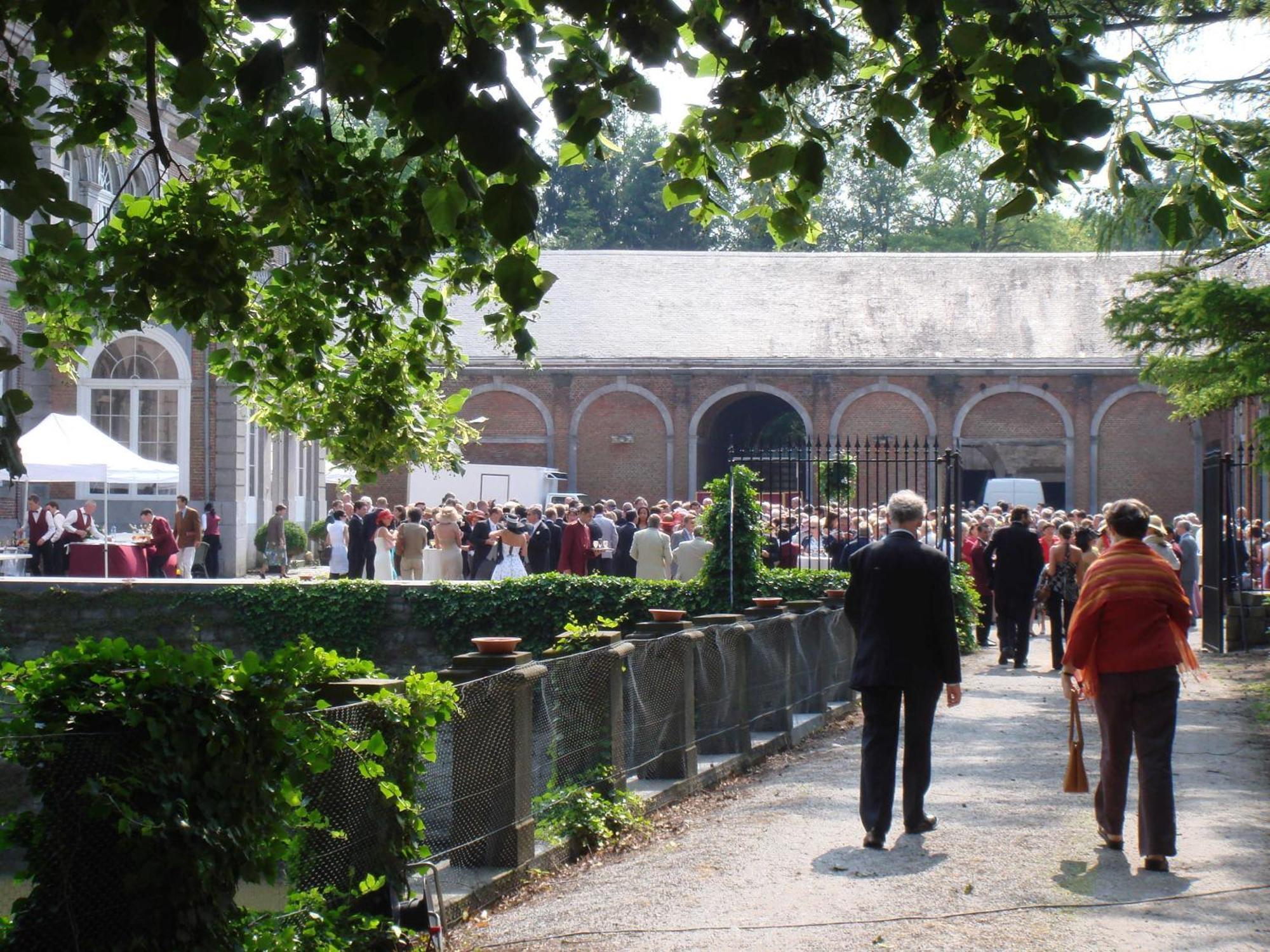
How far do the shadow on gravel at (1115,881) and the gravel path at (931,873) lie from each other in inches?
0.5

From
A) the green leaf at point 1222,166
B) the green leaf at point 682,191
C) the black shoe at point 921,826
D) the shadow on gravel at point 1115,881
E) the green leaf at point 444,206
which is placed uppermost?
the green leaf at point 682,191

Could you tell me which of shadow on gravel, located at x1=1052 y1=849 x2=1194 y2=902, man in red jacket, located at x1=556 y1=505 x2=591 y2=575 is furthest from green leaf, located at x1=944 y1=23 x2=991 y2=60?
man in red jacket, located at x1=556 y1=505 x2=591 y2=575

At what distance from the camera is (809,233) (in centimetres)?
617

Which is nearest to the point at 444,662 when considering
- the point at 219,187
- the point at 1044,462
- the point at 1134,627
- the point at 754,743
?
the point at 754,743

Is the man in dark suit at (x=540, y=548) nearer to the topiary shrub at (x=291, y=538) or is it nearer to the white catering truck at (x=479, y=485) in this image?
the white catering truck at (x=479, y=485)

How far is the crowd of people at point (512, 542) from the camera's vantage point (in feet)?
62.4

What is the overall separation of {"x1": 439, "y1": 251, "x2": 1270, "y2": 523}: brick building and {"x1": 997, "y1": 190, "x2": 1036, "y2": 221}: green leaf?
31.8m

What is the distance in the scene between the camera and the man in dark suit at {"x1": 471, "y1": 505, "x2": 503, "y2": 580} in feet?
71.4

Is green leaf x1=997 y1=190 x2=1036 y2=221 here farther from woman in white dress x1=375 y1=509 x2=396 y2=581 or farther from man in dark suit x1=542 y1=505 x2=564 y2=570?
woman in white dress x1=375 y1=509 x2=396 y2=581

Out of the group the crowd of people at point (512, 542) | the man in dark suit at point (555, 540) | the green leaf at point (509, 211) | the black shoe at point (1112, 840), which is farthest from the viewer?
the man in dark suit at point (555, 540)

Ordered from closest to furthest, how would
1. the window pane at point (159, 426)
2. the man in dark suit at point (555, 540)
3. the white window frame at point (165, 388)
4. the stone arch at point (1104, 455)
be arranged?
the man in dark suit at point (555, 540) → the white window frame at point (165, 388) → the window pane at point (159, 426) → the stone arch at point (1104, 455)

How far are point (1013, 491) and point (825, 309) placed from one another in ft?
28.2

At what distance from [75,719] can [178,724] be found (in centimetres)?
28

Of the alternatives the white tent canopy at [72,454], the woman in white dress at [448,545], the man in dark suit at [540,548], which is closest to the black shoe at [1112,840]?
the woman in white dress at [448,545]
